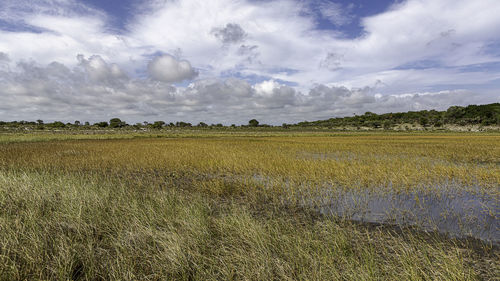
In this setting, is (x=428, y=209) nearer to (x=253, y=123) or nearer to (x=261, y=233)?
(x=261, y=233)

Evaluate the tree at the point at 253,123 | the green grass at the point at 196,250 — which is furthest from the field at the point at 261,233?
the tree at the point at 253,123

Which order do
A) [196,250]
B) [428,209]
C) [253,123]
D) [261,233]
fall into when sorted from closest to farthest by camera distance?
[196,250]
[261,233]
[428,209]
[253,123]

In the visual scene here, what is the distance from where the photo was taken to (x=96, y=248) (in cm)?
420

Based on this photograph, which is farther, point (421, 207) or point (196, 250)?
point (421, 207)

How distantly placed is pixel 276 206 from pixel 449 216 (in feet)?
16.3

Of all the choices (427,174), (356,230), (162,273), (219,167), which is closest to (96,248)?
(162,273)

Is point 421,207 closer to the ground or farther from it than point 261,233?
closer to the ground

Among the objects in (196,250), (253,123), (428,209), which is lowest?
(428,209)

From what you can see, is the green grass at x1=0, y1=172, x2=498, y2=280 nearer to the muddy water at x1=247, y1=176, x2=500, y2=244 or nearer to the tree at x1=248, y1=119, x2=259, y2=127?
the muddy water at x1=247, y1=176, x2=500, y2=244

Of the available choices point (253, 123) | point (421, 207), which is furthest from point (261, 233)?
point (253, 123)

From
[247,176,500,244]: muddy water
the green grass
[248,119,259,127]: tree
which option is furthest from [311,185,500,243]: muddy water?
[248,119,259,127]: tree

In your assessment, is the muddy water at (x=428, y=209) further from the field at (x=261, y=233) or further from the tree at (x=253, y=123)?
the tree at (x=253, y=123)

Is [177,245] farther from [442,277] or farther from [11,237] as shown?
[442,277]

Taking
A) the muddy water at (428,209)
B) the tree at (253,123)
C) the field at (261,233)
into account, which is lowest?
the muddy water at (428,209)
